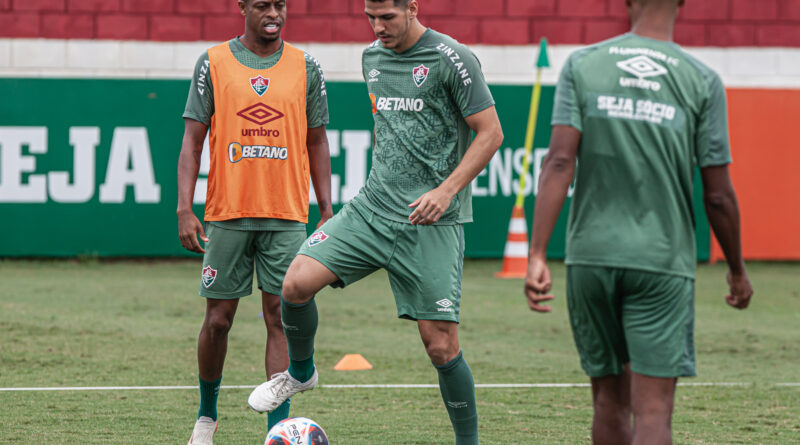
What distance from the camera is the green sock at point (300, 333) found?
16.3 ft

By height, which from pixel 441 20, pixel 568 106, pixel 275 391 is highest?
pixel 568 106

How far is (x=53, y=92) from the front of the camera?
14.4m

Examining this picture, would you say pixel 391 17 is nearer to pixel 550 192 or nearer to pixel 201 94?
pixel 201 94

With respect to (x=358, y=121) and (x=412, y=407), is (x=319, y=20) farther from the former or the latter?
(x=412, y=407)

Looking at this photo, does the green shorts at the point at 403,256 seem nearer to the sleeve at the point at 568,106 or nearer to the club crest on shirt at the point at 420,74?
the club crest on shirt at the point at 420,74

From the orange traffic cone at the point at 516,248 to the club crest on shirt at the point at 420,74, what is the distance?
8.91 m

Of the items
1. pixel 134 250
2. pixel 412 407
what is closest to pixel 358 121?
pixel 134 250

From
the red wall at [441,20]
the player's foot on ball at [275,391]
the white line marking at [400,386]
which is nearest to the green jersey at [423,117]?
the player's foot on ball at [275,391]

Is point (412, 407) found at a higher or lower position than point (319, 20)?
lower

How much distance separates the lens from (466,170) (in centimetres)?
471

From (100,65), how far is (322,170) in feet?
35.4

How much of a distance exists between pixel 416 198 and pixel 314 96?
95 cm

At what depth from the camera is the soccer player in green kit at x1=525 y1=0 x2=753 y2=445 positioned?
356 cm

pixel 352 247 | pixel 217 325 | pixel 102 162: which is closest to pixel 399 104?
pixel 352 247
